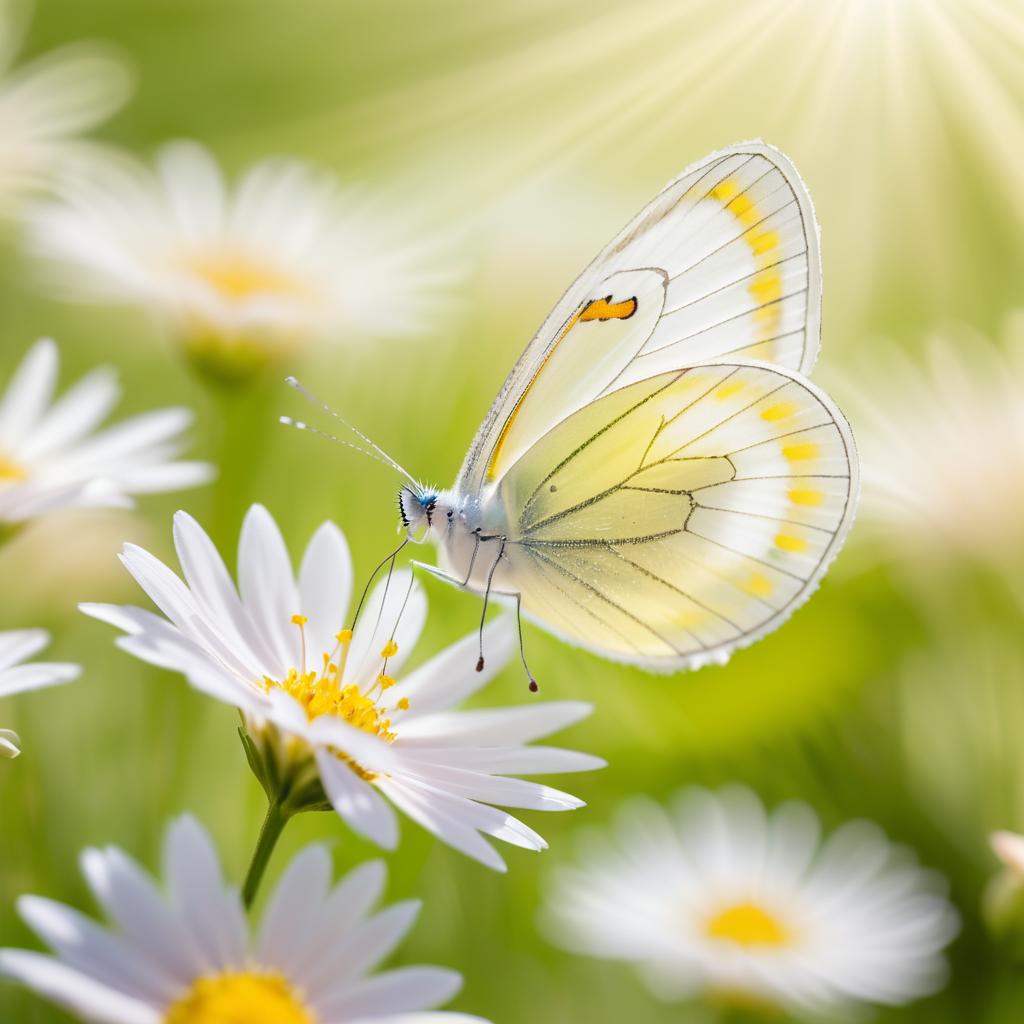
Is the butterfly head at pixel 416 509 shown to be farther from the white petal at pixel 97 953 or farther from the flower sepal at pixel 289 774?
the white petal at pixel 97 953

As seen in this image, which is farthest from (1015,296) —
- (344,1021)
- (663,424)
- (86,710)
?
(344,1021)

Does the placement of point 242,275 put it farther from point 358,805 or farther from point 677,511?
point 358,805

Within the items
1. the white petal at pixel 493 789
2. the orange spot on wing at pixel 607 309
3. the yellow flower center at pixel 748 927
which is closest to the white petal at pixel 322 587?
the white petal at pixel 493 789

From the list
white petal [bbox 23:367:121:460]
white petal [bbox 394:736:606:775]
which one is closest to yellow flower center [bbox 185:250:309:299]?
white petal [bbox 23:367:121:460]

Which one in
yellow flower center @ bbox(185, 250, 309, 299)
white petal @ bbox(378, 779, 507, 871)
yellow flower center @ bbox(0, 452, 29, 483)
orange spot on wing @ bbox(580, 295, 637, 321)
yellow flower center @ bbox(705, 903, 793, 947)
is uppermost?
yellow flower center @ bbox(185, 250, 309, 299)

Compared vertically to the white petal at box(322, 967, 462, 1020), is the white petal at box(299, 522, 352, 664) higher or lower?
higher

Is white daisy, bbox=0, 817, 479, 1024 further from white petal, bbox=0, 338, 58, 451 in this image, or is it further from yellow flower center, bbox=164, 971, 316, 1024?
white petal, bbox=0, 338, 58, 451

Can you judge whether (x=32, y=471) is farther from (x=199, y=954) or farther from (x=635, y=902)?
(x=635, y=902)
